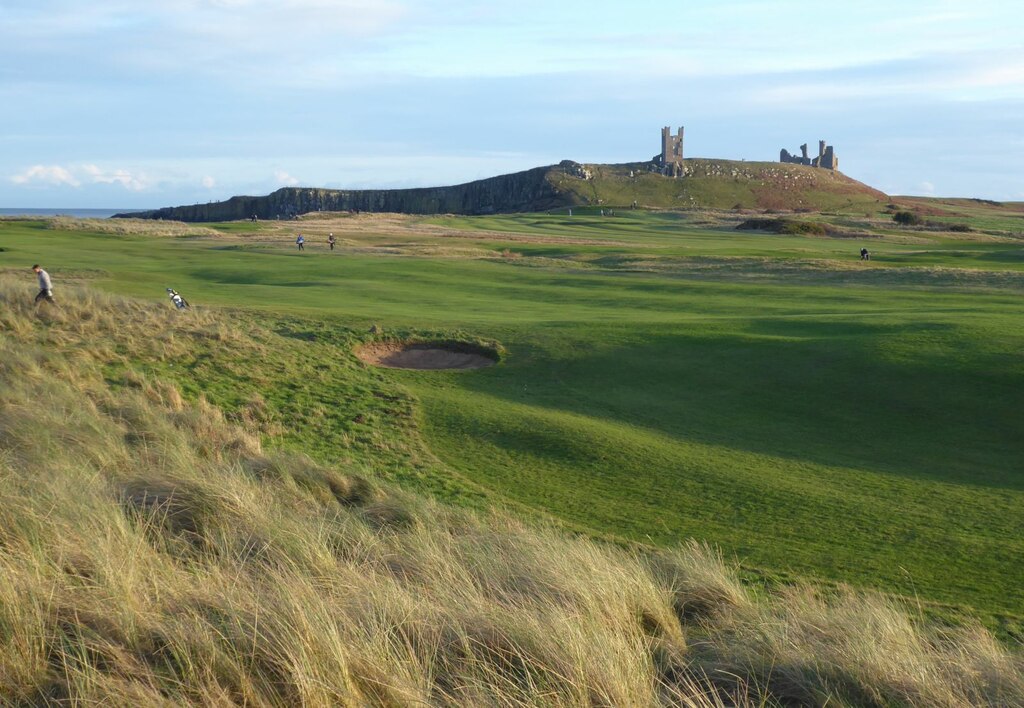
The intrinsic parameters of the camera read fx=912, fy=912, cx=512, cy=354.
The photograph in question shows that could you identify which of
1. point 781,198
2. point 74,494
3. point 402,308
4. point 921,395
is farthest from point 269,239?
point 781,198

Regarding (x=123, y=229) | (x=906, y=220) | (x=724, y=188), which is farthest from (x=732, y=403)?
(x=724, y=188)

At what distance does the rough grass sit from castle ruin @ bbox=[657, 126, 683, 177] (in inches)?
6688

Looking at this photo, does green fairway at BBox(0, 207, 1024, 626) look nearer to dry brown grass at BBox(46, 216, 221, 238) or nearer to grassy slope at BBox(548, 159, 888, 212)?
dry brown grass at BBox(46, 216, 221, 238)

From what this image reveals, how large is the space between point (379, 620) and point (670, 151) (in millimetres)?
177187

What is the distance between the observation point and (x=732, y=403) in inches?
715

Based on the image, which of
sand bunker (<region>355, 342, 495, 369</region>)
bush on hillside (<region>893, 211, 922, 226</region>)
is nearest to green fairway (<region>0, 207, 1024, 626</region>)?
sand bunker (<region>355, 342, 495, 369</region>)

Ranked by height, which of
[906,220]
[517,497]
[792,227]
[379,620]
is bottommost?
[517,497]

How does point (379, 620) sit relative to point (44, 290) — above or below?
below

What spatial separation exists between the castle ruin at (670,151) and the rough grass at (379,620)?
170 meters

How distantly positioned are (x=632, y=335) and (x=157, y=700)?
1957cm

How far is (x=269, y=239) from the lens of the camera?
65688 millimetres

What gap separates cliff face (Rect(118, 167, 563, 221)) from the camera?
175 meters

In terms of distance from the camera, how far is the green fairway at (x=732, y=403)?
11.6 meters

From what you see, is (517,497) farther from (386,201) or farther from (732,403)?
(386,201)
